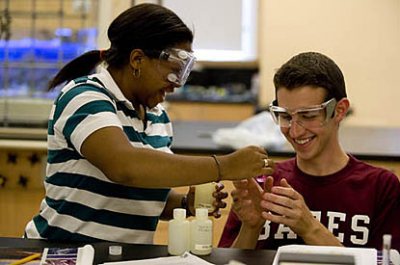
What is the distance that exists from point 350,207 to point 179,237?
527 millimetres

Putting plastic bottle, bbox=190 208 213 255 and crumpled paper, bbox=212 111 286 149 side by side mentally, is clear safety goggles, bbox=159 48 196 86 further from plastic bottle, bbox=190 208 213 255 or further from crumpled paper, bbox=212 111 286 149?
crumpled paper, bbox=212 111 286 149

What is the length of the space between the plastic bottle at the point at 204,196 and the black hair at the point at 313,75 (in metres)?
0.35

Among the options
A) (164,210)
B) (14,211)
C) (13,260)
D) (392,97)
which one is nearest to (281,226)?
(164,210)

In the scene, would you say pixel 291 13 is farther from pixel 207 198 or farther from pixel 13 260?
pixel 13 260

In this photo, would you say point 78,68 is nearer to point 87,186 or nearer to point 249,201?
point 87,186

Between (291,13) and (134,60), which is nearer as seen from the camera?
(134,60)

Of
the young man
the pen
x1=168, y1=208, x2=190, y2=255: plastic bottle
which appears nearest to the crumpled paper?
the young man

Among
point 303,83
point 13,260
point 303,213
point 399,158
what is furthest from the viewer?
point 399,158

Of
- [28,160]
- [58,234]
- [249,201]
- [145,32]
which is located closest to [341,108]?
[249,201]

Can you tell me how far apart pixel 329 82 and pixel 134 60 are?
54 centimetres

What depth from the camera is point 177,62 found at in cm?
177

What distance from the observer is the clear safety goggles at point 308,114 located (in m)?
1.85

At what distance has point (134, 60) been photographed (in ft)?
5.78

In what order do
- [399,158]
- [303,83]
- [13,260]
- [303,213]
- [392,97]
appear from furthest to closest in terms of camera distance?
[392,97], [399,158], [303,83], [303,213], [13,260]
